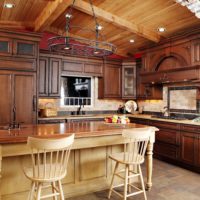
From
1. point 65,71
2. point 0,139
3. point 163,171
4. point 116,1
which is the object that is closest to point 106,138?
point 0,139

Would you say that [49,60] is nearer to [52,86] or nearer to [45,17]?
[52,86]

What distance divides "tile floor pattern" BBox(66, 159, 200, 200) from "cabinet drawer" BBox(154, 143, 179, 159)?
0.24 meters

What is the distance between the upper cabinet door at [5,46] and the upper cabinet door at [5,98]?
43 centimetres

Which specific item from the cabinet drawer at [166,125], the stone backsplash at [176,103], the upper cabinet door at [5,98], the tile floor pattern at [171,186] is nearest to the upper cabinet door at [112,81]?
the stone backsplash at [176,103]

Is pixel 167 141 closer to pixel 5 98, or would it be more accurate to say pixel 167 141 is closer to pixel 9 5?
pixel 5 98

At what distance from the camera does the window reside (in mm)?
5680

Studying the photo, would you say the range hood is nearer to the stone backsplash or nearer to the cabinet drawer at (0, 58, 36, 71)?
the stone backsplash

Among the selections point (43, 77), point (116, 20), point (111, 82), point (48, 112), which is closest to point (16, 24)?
point (43, 77)

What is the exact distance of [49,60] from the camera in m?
5.04

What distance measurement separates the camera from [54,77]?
5.09 meters

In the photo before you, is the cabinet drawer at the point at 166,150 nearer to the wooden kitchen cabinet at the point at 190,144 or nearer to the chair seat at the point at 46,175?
the wooden kitchen cabinet at the point at 190,144

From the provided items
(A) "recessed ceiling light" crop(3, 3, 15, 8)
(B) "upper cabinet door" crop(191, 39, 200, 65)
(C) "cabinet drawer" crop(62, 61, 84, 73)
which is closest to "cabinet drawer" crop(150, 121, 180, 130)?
(B) "upper cabinet door" crop(191, 39, 200, 65)

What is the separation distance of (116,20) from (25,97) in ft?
8.14

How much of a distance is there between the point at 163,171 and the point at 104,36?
11.7 ft
